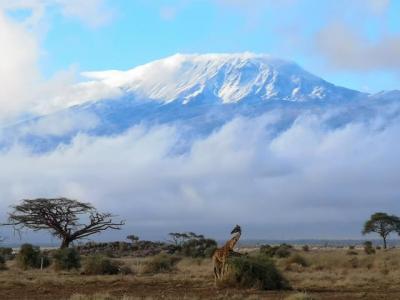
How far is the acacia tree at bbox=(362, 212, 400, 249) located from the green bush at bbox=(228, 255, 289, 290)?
215 ft

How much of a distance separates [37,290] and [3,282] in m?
4.51

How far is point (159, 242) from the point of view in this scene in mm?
109625

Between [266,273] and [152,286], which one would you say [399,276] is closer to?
[266,273]

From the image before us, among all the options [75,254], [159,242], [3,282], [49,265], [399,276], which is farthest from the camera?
[159,242]

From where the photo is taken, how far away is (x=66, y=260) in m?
46.7

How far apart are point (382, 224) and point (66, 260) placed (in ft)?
188

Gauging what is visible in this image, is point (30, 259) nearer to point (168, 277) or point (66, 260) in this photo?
point (66, 260)

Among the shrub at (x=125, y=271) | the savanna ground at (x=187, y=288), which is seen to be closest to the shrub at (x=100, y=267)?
the shrub at (x=125, y=271)

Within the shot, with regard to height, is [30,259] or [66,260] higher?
[30,259]

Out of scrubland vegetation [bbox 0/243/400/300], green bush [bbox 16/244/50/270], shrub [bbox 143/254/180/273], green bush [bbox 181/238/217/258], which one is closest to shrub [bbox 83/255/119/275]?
scrubland vegetation [bbox 0/243/400/300]

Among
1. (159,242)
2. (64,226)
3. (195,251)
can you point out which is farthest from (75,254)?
(159,242)

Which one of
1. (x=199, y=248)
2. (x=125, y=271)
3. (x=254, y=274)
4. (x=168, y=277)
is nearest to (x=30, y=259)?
(x=125, y=271)

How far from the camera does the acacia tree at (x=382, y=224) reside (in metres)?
92.9

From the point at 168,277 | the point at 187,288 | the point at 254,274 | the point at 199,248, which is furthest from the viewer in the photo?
the point at 199,248
